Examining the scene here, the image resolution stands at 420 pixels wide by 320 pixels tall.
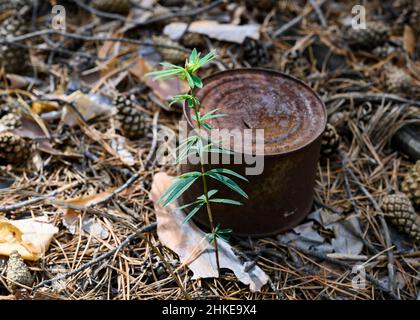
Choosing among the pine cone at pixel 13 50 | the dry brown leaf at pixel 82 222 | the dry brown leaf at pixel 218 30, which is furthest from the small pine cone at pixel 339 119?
the pine cone at pixel 13 50

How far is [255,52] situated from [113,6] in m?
1.03

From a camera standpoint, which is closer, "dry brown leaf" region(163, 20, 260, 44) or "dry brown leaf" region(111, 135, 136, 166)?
"dry brown leaf" region(111, 135, 136, 166)

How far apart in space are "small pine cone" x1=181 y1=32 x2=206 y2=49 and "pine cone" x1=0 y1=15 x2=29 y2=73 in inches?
38.0

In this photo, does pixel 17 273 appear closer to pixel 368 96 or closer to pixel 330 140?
pixel 330 140

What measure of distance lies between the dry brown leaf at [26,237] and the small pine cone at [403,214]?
153 cm

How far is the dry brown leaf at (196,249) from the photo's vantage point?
2090 millimetres

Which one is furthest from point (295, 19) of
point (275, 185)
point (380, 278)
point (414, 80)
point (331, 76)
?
point (380, 278)

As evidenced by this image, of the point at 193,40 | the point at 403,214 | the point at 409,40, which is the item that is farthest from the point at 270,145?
the point at 409,40

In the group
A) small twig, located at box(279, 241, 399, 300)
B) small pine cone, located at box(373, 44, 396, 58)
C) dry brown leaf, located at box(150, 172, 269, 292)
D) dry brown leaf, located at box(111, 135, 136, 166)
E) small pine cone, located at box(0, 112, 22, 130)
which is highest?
small pine cone, located at box(373, 44, 396, 58)

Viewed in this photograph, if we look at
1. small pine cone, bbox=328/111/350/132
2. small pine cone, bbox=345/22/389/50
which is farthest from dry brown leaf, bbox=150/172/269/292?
small pine cone, bbox=345/22/389/50

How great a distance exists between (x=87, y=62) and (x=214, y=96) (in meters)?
1.16

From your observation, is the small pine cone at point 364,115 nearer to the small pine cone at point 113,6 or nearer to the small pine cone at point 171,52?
the small pine cone at point 171,52

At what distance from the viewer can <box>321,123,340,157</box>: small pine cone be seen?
8.48ft

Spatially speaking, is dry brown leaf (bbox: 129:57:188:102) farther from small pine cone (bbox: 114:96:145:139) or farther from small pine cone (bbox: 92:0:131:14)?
small pine cone (bbox: 92:0:131:14)
